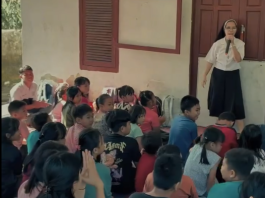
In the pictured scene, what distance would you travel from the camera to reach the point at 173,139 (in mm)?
3838

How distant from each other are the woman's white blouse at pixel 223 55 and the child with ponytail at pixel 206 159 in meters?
2.37

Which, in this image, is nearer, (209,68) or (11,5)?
(209,68)

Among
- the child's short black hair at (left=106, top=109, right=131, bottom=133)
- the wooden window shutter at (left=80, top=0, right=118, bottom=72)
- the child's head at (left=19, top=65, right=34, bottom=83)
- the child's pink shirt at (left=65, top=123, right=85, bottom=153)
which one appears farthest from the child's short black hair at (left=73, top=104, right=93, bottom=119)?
the wooden window shutter at (left=80, top=0, right=118, bottom=72)

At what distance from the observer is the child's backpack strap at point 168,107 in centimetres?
594

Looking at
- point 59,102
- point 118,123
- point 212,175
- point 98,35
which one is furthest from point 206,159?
point 98,35

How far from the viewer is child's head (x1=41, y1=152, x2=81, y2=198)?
2.00m

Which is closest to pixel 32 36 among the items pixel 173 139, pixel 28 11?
pixel 28 11

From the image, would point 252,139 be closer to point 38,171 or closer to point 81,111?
point 81,111

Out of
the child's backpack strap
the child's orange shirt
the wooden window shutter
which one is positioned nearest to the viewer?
the child's orange shirt

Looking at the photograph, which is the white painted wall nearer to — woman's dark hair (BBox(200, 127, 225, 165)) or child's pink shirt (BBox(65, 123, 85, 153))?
child's pink shirt (BBox(65, 123, 85, 153))

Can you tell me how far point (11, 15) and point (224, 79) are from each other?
4.37m

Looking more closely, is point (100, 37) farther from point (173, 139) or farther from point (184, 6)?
point (173, 139)

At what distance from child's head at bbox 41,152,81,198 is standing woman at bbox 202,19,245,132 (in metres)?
3.65

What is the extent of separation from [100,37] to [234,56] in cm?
207
